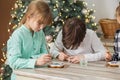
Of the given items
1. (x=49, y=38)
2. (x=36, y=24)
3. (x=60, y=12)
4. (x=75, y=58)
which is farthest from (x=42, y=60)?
(x=60, y=12)

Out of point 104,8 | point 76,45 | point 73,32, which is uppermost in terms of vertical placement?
point 104,8

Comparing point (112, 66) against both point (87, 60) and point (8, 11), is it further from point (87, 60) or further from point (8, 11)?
point (8, 11)

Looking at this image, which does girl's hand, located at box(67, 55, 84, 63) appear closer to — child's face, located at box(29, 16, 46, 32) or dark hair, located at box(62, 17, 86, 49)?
dark hair, located at box(62, 17, 86, 49)

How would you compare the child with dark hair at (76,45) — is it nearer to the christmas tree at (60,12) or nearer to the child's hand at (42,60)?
the child's hand at (42,60)

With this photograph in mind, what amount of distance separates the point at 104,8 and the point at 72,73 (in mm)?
3134

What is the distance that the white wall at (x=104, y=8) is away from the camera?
189 inches

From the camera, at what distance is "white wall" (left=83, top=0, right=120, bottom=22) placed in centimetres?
479

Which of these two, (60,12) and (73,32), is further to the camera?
(60,12)

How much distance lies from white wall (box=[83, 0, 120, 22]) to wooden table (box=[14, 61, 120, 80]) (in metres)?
2.79

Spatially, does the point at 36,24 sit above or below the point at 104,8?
below

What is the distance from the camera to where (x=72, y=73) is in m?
1.89

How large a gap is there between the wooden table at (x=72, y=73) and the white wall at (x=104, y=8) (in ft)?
9.15

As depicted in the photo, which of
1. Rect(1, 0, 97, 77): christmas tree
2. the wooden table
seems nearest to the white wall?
Rect(1, 0, 97, 77): christmas tree

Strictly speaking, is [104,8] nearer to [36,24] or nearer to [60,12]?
[60,12]
